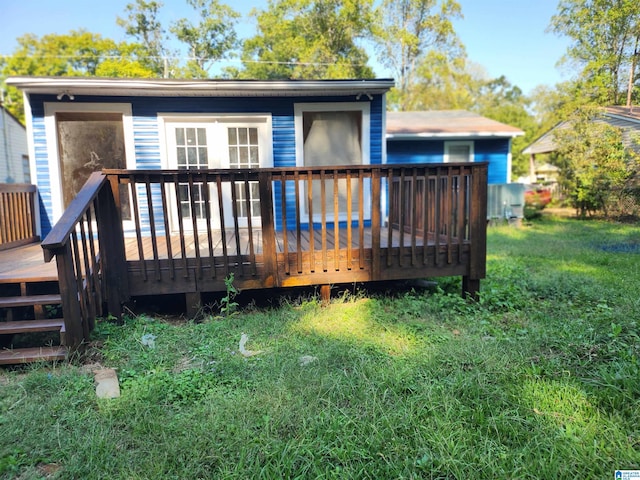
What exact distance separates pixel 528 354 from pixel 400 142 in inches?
350

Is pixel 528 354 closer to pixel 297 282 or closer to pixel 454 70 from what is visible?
pixel 297 282

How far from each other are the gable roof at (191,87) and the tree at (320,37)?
13887 mm

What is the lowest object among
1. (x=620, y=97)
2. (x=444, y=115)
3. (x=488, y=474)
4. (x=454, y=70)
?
(x=488, y=474)

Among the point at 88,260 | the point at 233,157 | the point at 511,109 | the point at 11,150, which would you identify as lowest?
the point at 88,260

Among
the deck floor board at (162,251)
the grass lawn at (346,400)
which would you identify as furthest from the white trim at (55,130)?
the grass lawn at (346,400)

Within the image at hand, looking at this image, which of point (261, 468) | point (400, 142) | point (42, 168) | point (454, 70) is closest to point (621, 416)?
point (261, 468)

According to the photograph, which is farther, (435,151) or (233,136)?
(435,151)

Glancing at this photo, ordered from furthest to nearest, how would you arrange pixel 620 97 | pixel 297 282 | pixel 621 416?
pixel 620 97 < pixel 297 282 < pixel 621 416

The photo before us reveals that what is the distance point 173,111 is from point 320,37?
15.9 metres

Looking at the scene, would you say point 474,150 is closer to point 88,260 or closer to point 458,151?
point 458,151

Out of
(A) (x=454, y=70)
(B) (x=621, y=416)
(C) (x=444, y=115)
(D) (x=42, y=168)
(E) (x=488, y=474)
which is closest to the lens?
(E) (x=488, y=474)

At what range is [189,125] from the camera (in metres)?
5.90

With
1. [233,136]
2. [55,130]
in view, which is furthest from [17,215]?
[233,136]

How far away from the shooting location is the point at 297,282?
148 inches
